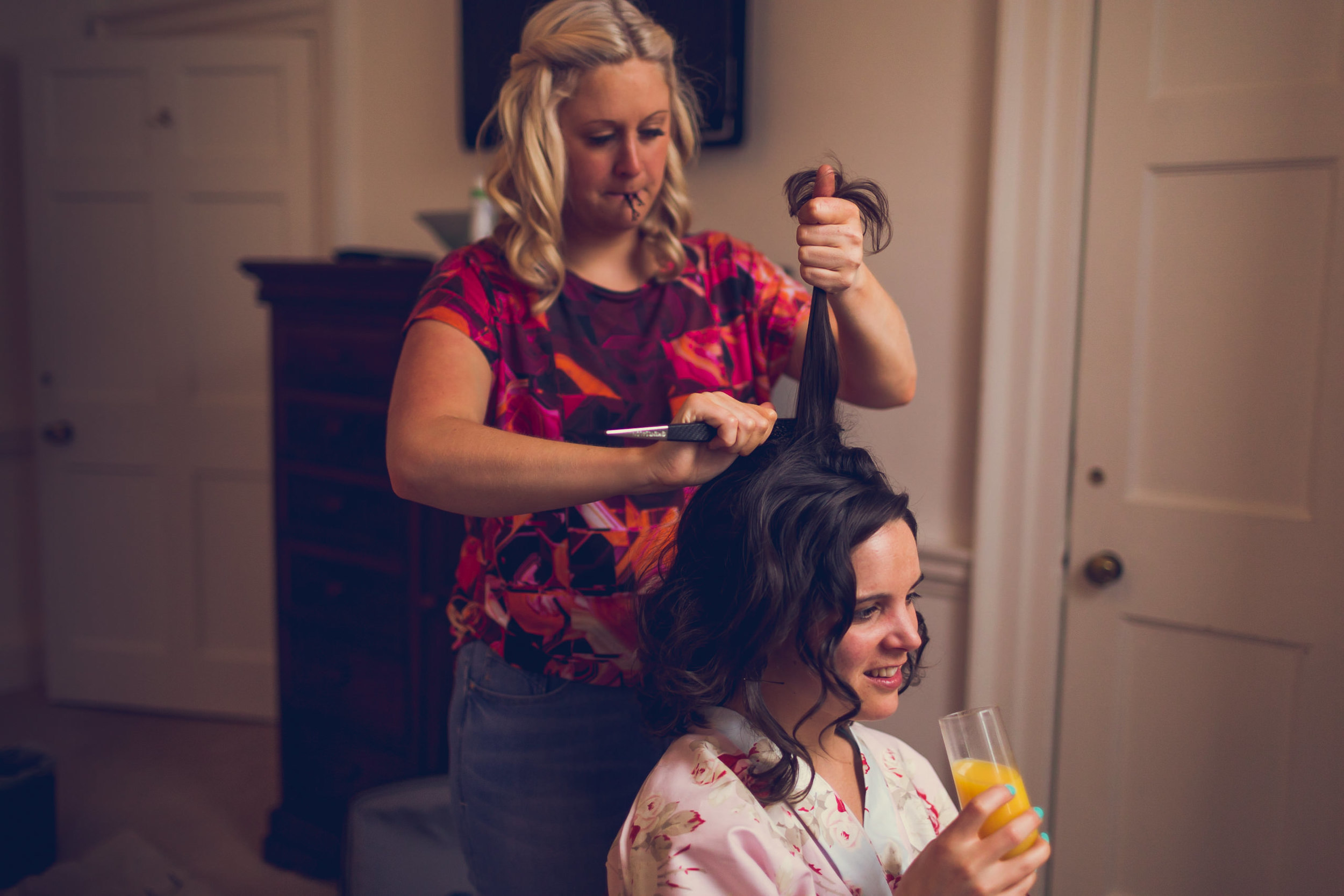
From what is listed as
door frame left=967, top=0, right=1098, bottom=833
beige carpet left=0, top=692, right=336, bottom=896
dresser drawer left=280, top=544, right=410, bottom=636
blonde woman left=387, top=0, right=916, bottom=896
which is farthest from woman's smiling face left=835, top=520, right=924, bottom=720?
beige carpet left=0, top=692, right=336, bottom=896

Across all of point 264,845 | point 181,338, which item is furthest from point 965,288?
point 181,338

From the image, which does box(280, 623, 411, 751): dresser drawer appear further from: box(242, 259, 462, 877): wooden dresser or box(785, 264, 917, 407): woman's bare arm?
box(785, 264, 917, 407): woman's bare arm

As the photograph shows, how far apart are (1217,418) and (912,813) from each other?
104 cm

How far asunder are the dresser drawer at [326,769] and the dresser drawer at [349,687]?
0.04 meters

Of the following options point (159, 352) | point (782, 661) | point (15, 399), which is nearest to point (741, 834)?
point (782, 661)

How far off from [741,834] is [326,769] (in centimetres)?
171

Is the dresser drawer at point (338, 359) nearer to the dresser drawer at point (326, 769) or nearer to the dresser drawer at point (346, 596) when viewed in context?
the dresser drawer at point (346, 596)

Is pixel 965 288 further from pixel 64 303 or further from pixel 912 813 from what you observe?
pixel 64 303

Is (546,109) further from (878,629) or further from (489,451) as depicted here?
(878,629)

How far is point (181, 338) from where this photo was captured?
315cm

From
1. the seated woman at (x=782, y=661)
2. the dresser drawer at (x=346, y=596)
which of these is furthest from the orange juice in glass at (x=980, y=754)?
the dresser drawer at (x=346, y=596)

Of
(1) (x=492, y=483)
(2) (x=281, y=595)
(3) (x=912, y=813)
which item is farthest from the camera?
(2) (x=281, y=595)

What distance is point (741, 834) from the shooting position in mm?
914

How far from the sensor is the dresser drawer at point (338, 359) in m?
2.11
